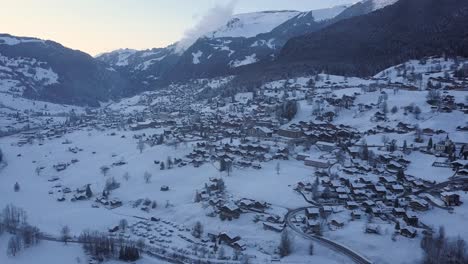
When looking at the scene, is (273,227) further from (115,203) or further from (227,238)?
(115,203)

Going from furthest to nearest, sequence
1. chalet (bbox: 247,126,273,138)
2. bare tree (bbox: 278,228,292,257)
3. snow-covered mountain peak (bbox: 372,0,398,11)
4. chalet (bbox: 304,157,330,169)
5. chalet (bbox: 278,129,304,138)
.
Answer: snow-covered mountain peak (bbox: 372,0,398,11) → chalet (bbox: 247,126,273,138) → chalet (bbox: 278,129,304,138) → chalet (bbox: 304,157,330,169) → bare tree (bbox: 278,228,292,257)

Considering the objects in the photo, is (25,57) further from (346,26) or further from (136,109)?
(346,26)

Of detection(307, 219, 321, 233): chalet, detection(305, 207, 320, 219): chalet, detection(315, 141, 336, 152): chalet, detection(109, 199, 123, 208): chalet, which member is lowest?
detection(109, 199, 123, 208): chalet

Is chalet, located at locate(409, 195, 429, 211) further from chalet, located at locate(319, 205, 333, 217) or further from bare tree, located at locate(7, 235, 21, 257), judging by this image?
bare tree, located at locate(7, 235, 21, 257)

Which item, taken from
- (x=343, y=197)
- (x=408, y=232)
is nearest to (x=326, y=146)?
(x=343, y=197)

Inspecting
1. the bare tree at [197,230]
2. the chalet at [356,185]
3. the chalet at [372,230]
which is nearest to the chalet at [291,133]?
the chalet at [356,185]

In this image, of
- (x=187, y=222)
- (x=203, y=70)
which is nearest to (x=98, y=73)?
(x=203, y=70)

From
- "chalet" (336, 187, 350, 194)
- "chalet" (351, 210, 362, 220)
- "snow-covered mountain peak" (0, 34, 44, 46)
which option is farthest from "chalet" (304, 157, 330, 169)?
"snow-covered mountain peak" (0, 34, 44, 46)
